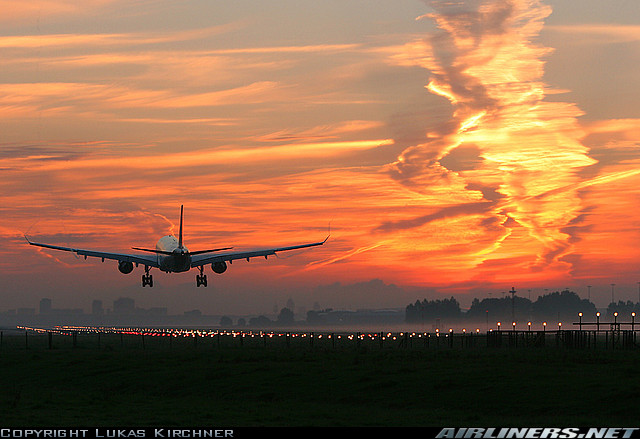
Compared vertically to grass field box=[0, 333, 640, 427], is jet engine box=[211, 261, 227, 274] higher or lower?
higher

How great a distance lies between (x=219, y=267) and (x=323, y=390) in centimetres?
4097

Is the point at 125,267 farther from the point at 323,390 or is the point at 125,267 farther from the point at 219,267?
the point at 323,390

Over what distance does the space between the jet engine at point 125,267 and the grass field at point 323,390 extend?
957cm

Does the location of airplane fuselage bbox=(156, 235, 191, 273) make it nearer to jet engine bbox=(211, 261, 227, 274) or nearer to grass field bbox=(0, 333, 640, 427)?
jet engine bbox=(211, 261, 227, 274)

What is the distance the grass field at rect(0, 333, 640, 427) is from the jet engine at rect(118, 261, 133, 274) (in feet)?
31.4

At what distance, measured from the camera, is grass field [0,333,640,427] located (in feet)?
187

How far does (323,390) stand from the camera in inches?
2963

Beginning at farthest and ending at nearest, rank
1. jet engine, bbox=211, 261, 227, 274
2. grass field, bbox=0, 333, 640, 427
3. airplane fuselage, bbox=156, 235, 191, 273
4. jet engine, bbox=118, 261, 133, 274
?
1. jet engine, bbox=211, 261, 227, 274
2. jet engine, bbox=118, 261, 133, 274
3. airplane fuselage, bbox=156, 235, 191, 273
4. grass field, bbox=0, 333, 640, 427

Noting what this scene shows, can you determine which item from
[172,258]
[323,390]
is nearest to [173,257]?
[172,258]

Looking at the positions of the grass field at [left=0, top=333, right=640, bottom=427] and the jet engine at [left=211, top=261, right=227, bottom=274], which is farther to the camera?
the jet engine at [left=211, top=261, right=227, bottom=274]

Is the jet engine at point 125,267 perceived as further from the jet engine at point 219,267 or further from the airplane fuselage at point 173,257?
the jet engine at point 219,267

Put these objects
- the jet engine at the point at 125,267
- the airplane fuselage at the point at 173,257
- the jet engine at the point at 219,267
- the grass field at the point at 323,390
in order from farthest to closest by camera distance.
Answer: the jet engine at the point at 219,267
the jet engine at the point at 125,267
the airplane fuselage at the point at 173,257
the grass field at the point at 323,390

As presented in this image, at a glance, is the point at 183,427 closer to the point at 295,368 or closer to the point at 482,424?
the point at 482,424

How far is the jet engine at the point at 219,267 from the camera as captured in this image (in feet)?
370
